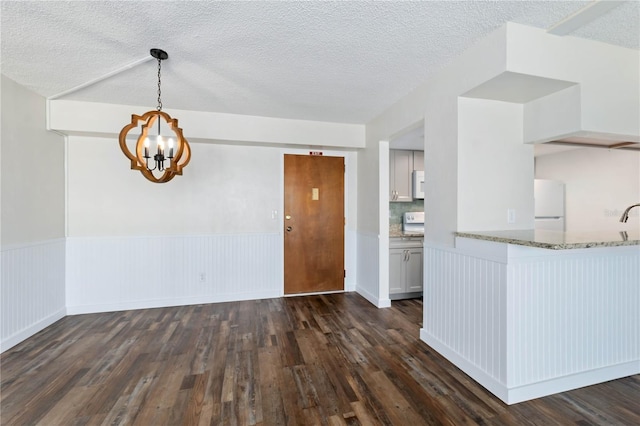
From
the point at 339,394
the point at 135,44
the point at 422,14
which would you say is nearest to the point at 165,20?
the point at 135,44

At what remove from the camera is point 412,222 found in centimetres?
475

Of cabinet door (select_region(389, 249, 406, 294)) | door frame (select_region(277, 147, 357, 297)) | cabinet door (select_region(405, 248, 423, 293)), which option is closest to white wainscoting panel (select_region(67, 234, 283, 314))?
door frame (select_region(277, 147, 357, 297))

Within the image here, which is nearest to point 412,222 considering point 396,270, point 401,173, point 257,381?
point 401,173

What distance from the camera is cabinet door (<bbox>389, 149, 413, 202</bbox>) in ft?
15.0

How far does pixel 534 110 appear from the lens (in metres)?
2.39

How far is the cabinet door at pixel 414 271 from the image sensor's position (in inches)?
160

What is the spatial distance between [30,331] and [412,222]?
4.92 metres

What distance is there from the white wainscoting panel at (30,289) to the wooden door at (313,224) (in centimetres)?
272

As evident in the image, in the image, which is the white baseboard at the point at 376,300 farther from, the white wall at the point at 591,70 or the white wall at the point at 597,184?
the white wall at the point at 597,184

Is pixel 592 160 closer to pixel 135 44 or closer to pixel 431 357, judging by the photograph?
pixel 431 357

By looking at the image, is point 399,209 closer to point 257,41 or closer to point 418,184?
point 418,184

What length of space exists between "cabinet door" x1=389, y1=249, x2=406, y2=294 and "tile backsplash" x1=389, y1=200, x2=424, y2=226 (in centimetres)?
88

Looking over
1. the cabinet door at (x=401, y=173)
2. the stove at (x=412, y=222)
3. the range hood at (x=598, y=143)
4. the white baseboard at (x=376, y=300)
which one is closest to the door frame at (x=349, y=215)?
the white baseboard at (x=376, y=300)

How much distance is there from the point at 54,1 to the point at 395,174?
4.03 meters
